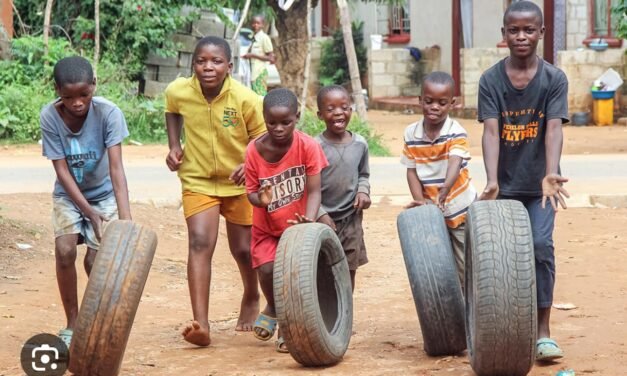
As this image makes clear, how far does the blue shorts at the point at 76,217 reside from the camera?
19.4ft

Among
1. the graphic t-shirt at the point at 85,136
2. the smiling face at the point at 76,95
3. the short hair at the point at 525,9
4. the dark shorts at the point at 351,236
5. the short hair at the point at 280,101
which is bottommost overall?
the dark shorts at the point at 351,236

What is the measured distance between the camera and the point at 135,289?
199 inches

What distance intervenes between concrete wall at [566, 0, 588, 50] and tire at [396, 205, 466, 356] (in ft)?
56.1

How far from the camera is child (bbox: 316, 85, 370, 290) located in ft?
20.0

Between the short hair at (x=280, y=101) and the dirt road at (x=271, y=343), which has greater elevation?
the short hair at (x=280, y=101)

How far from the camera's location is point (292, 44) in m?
21.5

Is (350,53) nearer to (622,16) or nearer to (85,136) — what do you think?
(622,16)

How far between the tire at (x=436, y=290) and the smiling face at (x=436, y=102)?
687 millimetres

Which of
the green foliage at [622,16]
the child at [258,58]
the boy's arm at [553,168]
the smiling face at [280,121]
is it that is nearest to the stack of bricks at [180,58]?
the child at [258,58]

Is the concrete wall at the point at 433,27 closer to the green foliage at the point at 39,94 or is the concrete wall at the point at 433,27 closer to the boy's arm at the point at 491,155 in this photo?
the green foliage at the point at 39,94

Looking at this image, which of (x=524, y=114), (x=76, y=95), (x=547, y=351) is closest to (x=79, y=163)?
(x=76, y=95)

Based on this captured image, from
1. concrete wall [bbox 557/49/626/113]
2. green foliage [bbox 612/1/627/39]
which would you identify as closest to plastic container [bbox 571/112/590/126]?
concrete wall [bbox 557/49/626/113]

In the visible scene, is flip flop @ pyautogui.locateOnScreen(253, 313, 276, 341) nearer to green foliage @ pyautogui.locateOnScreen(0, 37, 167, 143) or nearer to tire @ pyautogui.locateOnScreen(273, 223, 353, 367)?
tire @ pyautogui.locateOnScreen(273, 223, 353, 367)

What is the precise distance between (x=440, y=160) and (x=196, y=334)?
1.55 meters
